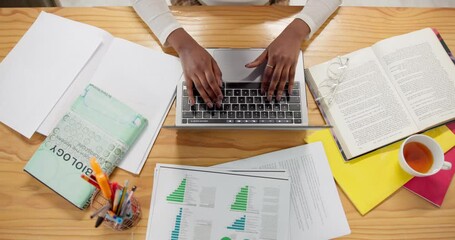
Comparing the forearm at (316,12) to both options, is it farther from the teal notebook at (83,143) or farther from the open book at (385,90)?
the teal notebook at (83,143)

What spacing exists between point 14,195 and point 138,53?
1.36 feet

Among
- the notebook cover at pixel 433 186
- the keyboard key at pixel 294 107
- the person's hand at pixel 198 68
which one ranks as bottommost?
the notebook cover at pixel 433 186

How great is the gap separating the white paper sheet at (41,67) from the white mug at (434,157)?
2.47 ft

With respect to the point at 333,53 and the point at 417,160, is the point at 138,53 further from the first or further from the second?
the point at 417,160

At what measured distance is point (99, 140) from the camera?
70 centimetres

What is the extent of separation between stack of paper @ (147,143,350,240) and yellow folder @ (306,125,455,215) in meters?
0.03

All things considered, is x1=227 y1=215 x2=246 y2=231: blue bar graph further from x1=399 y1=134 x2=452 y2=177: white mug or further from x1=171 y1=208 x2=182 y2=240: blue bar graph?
x1=399 y1=134 x2=452 y2=177: white mug

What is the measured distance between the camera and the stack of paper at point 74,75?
74 centimetres

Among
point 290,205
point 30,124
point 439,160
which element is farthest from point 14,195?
point 439,160

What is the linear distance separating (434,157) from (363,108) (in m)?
0.18

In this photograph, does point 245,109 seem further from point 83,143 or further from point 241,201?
point 83,143

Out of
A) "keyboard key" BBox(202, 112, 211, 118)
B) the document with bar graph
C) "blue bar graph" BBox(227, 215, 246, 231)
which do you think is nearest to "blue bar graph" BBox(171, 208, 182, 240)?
the document with bar graph

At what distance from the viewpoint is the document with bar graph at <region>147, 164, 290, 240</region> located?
661 millimetres

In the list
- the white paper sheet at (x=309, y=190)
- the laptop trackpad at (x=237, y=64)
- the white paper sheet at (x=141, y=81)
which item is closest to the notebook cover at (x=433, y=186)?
the white paper sheet at (x=309, y=190)
